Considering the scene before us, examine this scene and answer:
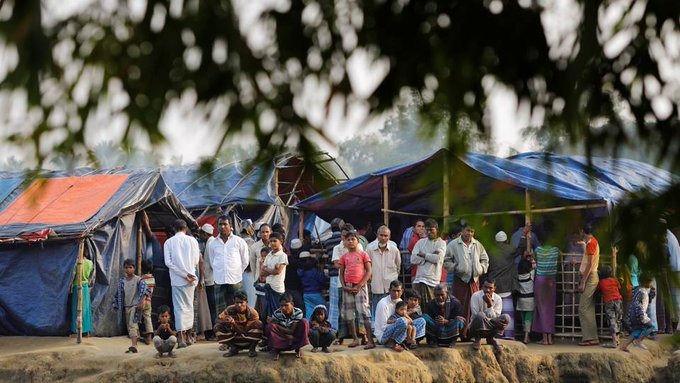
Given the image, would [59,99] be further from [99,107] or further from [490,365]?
[490,365]

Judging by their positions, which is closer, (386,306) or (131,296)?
(386,306)

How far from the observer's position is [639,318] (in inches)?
538

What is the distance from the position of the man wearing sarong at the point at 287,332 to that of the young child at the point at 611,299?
410cm

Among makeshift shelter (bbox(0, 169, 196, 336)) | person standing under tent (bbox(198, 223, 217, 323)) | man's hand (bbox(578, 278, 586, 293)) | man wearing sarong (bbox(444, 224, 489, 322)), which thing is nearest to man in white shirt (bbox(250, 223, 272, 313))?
person standing under tent (bbox(198, 223, 217, 323))

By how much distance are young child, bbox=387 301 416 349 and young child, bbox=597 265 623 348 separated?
2.73 metres

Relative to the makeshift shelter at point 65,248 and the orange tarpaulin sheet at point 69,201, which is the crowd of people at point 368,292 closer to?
the makeshift shelter at point 65,248

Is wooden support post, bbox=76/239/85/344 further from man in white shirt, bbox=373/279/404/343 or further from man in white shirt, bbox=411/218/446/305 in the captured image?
man in white shirt, bbox=411/218/446/305

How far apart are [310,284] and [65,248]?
329 centimetres

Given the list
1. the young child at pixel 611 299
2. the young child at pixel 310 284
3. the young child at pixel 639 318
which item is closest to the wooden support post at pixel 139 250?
the young child at pixel 310 284

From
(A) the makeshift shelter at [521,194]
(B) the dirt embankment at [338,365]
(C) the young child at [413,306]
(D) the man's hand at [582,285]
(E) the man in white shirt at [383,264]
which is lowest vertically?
(B) the dirt embankment at [338,365]

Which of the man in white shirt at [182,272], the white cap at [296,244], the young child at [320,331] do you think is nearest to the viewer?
the young child at [320,331]

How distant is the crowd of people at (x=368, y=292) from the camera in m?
12.3

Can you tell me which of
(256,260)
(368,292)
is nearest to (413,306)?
(368,292)

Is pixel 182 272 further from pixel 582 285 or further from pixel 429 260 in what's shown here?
pixel 582 285
